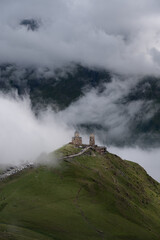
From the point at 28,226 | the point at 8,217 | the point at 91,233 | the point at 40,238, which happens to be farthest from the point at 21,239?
the point at 91,233

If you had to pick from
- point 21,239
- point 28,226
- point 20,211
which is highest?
point 20,211

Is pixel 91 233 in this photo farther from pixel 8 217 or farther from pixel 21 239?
pixel 21 239

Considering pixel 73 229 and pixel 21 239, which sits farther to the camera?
pixel 73 229

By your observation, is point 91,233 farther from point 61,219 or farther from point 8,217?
point 8,217

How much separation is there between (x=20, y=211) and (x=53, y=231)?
2704 cm

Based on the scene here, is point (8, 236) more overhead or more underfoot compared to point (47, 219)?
more underfoot

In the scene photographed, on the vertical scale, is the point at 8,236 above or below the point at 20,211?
below

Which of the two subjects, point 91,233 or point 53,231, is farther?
point 91,233

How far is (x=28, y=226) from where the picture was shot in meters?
176

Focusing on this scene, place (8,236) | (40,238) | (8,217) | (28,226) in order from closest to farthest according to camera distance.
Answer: (8,236)
(40,238)
(28,226)
(8,217)

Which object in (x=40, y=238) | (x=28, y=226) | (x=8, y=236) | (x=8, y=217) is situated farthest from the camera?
(x=8, y=217)

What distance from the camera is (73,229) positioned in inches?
7628

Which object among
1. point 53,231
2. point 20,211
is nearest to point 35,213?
point 20,211

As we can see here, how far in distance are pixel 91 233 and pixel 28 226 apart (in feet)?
129
